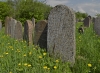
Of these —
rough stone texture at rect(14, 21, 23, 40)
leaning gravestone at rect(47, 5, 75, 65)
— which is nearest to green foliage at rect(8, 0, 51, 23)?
rough stone texture at rect(14, 21, 23, 40)

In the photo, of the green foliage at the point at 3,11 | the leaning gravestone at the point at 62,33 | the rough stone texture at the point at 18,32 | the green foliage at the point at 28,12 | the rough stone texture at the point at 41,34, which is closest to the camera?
the leaning gravestone at the point at 62,33

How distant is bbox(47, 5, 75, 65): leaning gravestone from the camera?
502 centimetres

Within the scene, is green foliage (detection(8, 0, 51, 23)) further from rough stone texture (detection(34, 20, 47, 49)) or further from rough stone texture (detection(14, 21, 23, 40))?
rough stone texture (detection(34, 20, 47, 49))

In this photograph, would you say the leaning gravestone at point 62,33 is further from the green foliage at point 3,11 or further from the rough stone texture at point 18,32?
the green foliage at point 3,11

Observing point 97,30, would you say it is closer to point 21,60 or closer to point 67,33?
point 67,33

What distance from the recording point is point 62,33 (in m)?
5.15

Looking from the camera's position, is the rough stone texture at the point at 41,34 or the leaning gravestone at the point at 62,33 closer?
the leaning gravestone at the point at 62,33

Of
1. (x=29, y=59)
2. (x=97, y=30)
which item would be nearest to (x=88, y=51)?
(x=29, y=59)

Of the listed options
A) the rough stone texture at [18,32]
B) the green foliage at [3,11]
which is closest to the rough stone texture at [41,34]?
the rough stone texture at [18,32]

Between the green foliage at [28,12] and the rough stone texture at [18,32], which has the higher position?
the green foliage at [28,12]

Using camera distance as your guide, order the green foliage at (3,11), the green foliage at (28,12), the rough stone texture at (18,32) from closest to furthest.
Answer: the rough stone texture at (18,32)
the green foliage at (3,11)
the green foliage at (28,12)

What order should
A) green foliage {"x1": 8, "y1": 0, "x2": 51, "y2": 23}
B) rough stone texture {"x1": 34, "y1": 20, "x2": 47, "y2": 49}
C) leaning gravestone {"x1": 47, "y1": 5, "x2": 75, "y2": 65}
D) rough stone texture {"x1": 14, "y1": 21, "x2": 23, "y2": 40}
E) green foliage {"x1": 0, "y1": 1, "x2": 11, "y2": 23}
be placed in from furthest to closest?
1. green foliage {"x1": 8, "y1": 0, "x2": 51, "y2": 23}
2. green foliage {"x1": 0, "y1": 1, "x2": 11, "y2": 23}
3. rough stone texture {"x1": 14, "y1": 21, "x2": 23, "y2": 40}
4. rough stone texture {"x1": 34, "y1": 20, "x2": 47, "y2": 49}
5. leaning gravestone {"x1": 47, "y1": 5, "x2": 75, "y2": 65}

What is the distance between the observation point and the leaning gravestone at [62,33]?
502cm

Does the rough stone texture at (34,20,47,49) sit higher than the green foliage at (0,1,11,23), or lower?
lower
